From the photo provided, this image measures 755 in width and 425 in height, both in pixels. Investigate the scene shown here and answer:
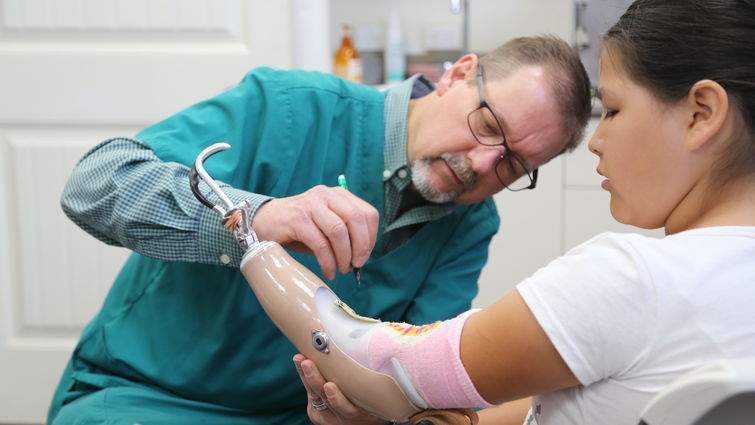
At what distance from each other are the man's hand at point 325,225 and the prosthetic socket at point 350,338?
6 centimetres

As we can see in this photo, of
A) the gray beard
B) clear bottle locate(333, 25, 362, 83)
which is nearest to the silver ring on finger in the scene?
the gray beard

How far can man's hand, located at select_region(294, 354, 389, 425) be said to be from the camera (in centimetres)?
88

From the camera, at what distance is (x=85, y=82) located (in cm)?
223

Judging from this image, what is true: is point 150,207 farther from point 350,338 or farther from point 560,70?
point 560,70

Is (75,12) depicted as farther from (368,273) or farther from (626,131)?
(626,131)

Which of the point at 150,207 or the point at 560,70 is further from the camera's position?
the point at 560,70

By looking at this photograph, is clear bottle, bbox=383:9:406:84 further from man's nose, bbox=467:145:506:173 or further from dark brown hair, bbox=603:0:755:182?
dark brown hair, bbox=603:0:755:182

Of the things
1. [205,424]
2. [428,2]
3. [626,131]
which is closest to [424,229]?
[205,424]

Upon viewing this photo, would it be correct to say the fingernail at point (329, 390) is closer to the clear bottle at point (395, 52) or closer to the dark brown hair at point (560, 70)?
the dark brown hair at point (560, 70)

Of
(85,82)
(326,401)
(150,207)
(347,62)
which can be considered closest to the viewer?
(326,401)

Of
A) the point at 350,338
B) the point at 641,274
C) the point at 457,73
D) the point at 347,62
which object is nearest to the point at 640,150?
the point at 641,274

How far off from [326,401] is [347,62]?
1.68 metres

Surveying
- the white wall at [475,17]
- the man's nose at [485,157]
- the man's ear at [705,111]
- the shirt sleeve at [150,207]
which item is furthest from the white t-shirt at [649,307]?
the white wall at [475,17]

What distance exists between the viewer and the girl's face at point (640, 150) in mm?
788
